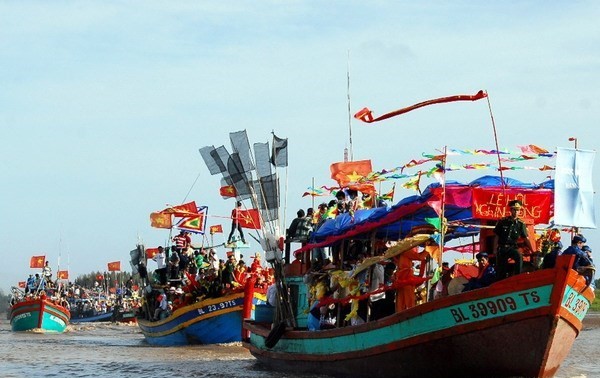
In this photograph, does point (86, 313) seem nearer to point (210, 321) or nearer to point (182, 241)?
point (182, 241)

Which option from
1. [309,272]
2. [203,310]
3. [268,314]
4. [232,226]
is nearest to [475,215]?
[309,272]

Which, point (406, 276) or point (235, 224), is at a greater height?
point (235, 224)

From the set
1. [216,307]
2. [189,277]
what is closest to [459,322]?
[216,307]

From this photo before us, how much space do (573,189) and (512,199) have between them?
1362 mm

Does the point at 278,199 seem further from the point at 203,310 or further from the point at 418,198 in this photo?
the point at 203,310

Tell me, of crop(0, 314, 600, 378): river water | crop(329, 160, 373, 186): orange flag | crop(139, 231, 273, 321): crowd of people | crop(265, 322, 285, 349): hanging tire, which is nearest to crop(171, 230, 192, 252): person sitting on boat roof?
crop(139, 231, 273, 321): crowd of people

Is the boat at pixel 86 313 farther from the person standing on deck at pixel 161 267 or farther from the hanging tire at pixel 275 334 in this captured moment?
the hanging tire at pixel 275 334

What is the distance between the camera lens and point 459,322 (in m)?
14.8

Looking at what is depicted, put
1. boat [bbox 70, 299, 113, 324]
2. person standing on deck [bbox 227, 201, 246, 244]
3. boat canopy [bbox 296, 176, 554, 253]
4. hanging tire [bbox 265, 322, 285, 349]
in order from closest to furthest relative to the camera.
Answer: boat canopy [bbox 296, 176, 554, 253] < hanging tire [bbox 265, 322, 285, 349] < person standing on deck [bbox 227, 201, 246, 244] < boat [bbox 70, 299, 113, 324]

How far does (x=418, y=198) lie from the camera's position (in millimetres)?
16469

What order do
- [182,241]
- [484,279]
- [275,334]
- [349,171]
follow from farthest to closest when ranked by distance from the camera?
[182,241]
[349,171]
[275,334]
[484,279]

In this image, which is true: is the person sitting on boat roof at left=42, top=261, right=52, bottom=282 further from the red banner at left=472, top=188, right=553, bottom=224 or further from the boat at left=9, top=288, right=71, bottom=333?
the red banner at left=472, top=188, right=553, bottom=224

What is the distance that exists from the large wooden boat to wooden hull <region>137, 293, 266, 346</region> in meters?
12.5

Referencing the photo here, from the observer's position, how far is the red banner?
16062 mm
